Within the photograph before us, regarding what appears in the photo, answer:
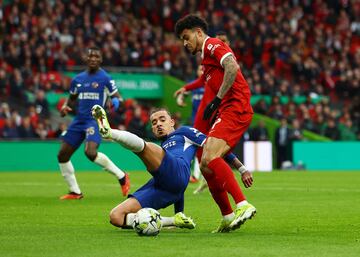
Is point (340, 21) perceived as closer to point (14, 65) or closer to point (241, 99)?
point (14, 65)

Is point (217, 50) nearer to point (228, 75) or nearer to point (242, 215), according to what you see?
point (228, 75)

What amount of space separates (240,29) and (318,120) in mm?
5462

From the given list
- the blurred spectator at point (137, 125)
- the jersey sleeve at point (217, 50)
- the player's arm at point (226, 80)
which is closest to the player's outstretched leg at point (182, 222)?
the player's arm at point (226, 80)

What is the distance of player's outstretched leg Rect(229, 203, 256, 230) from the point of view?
9711 millimetres

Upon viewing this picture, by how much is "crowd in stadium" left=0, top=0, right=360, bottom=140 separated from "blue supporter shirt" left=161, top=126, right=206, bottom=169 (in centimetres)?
1780

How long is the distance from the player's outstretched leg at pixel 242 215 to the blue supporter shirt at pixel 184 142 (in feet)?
2.90

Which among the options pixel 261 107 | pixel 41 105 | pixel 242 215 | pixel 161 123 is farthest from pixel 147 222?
pixel 261 107

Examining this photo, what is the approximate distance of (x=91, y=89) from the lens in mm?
16781

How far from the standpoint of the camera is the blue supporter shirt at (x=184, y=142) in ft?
34.2

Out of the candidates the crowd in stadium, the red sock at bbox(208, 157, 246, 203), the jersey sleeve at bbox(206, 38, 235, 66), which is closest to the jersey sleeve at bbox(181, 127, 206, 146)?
the red sock at bbox(208, 157, 246, 203)

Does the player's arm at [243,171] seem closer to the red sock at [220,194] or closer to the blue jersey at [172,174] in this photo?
the red sock at [220,194]

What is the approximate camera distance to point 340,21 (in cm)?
4084

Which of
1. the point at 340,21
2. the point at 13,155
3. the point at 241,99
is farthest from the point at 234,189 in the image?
the point at 340,21

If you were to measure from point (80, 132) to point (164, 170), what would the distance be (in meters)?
7.11
